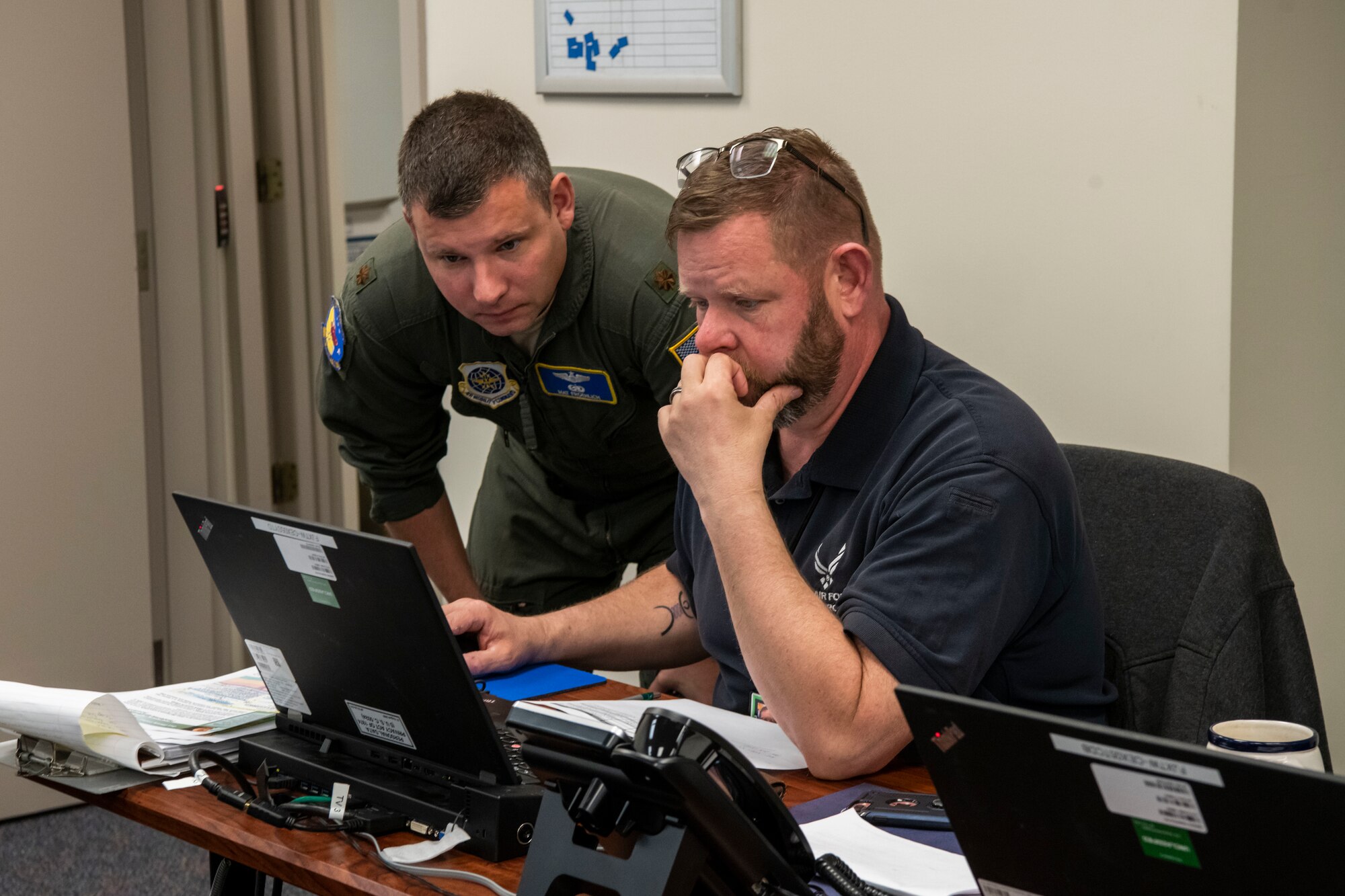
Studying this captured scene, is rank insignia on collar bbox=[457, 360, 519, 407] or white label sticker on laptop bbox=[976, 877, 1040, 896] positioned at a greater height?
rank insignia on collar bbox=[457, 360, 519, 407]

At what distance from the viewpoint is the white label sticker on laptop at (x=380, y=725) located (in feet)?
4.21

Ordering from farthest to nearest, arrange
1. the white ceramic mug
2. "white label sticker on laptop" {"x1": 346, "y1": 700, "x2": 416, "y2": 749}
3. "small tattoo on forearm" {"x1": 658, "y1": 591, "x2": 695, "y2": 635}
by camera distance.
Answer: "small tattoo on forearm" {"x1": 658, "y1": 591, "x2": 695, "y2": 635} → "white label sticker on laptop" {"x1": 346, "y1": 700, "x2": 416, "y2": 749} → the white ceramic mug

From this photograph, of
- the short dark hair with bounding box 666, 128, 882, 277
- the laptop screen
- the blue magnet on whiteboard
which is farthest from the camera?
the blue magnet on whiteboard

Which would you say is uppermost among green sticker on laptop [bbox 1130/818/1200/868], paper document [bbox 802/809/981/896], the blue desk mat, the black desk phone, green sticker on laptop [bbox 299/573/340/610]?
green sticker on laptop [bbox 1130/818/1200/868]

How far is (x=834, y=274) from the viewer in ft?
5.01

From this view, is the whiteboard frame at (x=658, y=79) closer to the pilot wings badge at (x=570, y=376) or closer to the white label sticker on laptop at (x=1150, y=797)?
the pilot wings badge at (x=570, y=376)

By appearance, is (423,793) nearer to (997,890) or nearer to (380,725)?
(380,725)

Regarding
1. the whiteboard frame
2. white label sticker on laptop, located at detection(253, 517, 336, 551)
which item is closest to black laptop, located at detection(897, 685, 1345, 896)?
white label sticker on laptop, located at detection(253, 517, 336, 551)

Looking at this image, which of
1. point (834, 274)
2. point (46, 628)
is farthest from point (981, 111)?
point (46, 628)

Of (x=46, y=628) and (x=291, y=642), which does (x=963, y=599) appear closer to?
(x=291, y=642)

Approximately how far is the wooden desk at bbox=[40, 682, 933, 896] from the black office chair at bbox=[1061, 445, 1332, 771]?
1.19 ft

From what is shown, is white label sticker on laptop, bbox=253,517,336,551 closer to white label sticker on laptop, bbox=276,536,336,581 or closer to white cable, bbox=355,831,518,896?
white label sticker on laptop, bbox=276,536,336,581

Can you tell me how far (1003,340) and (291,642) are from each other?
1363 millimetres

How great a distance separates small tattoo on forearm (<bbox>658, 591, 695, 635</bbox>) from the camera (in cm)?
184
